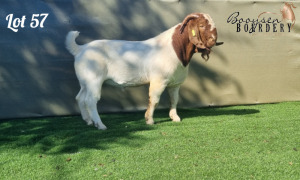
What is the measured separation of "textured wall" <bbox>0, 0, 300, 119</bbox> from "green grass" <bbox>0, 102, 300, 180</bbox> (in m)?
0.55

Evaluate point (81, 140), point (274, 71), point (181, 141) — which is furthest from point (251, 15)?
point (81, 140)

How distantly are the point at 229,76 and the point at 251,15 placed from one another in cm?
110

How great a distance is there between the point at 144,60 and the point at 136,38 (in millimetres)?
1266

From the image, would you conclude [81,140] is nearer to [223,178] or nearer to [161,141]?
[161,141]

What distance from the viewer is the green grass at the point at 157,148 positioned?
12.1 feet

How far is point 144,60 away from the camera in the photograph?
18.0 ft

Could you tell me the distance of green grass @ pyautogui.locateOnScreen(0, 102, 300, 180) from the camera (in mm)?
3695

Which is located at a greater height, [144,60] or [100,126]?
[144,60]

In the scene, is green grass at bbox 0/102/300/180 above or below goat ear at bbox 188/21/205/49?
below

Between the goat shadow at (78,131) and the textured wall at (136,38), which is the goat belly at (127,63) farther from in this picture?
the textured wall at (136,38)

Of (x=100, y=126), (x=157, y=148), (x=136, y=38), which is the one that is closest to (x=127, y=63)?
(x=100, y=126)

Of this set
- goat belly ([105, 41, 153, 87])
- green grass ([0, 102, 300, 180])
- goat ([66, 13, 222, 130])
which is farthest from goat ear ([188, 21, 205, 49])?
green grass ([0, 102, 300, 180])

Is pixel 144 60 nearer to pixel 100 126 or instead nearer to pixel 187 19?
pixel 187 19

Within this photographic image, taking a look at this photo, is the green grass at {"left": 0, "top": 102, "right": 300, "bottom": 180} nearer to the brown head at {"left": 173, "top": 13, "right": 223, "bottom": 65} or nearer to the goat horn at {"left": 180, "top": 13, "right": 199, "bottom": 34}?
the brown head at {"left": 173, "top": 13, "right": 223, "bottom": 65}
